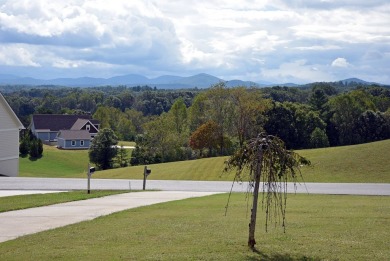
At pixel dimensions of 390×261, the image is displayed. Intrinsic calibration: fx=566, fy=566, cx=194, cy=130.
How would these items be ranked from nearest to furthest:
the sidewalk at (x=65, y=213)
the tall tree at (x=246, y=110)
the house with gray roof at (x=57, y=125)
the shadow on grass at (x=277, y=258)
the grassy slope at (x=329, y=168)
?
the shadow on grass at (x=277, y=258) → the sidewalk at (x=65, y=213) → the grassy slope at (x=329, y=168) → the tall tree at (x=246, y=110) → the house with gray roof at (x=57, y=125)

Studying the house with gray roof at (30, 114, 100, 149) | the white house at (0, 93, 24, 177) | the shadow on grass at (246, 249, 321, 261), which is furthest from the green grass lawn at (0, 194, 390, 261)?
the house with gray roof at (30, 114, 100, 149)

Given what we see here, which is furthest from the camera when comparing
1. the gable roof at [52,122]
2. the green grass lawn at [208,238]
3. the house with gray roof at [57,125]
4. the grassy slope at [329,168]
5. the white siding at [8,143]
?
the gable roof at [52,122]

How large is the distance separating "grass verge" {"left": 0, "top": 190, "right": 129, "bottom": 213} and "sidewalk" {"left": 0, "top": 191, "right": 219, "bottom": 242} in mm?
536

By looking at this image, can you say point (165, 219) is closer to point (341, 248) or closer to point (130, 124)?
point (341, 248)

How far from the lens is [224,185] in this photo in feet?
95.2

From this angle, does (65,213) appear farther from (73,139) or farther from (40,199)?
(73,139)

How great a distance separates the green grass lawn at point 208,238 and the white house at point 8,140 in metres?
26.5

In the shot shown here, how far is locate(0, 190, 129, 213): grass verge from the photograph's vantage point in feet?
61.1

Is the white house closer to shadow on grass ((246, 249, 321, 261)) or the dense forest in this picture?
the dense forest

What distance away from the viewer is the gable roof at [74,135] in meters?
92.4

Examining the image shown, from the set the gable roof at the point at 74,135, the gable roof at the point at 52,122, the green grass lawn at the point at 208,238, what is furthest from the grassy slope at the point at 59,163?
the green grass lawn at the point at 208,238

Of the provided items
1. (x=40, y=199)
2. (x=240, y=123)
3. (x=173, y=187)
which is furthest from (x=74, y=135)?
(x=40, y=199)

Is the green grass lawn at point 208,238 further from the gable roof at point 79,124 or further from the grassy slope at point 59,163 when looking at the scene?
the gable roof at point 79,124

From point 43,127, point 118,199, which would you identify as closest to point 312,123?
point 43,127
